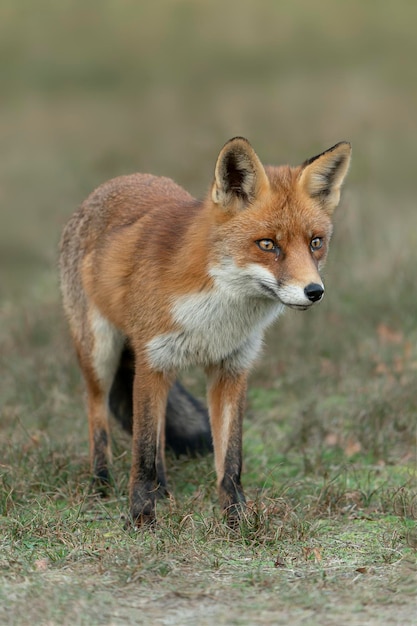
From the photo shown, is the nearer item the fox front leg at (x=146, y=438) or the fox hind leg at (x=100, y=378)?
the fox front leg at (x=146, y=438)

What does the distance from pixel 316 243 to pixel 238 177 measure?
1.87 feet

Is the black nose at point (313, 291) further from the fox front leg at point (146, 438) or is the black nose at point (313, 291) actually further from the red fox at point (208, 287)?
the fox front leg at point (146, 438)

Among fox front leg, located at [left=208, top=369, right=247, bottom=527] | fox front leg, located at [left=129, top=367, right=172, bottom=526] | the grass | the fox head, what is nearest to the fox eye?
the fox head

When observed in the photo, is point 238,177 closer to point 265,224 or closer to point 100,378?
point 265,224

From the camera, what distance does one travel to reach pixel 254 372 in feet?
28.9

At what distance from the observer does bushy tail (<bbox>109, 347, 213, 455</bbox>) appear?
6656 mm

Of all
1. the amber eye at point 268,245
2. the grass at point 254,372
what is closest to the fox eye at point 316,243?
the amber eye at point 268,245

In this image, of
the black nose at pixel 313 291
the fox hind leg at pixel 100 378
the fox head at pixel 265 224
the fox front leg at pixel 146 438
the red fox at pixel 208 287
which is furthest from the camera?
the fox hind leg at pixel 100 378

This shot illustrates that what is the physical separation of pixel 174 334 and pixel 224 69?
57.5 ft

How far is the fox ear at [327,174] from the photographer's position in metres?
5.36

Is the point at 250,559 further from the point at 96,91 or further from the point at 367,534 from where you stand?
the point at 96,91

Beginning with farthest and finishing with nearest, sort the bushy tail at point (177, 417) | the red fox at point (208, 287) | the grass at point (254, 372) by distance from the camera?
the bushy tail at point (177, 417)
the red fox at point (208, 287)
the grass at point (254, 372)

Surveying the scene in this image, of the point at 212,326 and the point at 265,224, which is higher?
the point at 265,224

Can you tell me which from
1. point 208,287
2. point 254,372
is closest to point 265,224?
point 208,287
